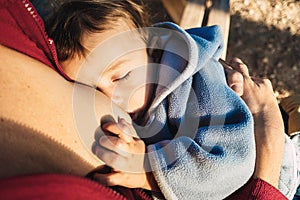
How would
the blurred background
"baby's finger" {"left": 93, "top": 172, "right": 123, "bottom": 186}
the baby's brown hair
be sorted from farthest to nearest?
1. the blurred background
2. the baby's brown hair
3. "baby's finger" {"left": 93, "top": 172, "right": 123, "bottom": 186}

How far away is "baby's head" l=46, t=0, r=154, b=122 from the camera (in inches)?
40.4

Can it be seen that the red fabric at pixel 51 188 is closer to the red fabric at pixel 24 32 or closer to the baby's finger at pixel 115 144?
the baby's finger at pixel 115 144

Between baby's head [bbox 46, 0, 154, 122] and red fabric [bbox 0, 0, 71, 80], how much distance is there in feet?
0.34

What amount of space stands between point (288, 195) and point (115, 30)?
72cm

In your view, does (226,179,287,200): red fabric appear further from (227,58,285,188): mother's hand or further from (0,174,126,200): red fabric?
(0,174,126,200): red fabric

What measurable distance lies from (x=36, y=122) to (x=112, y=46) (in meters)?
0.33

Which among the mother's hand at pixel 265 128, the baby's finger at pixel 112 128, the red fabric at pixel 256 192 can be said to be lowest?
the red fabric at pixel 256 192

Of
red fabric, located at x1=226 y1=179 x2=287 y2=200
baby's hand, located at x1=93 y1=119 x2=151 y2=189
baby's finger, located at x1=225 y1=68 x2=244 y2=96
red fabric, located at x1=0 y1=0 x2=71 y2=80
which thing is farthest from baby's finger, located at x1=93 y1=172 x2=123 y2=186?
baby's finger, located at x1=225 y1=68 x2=244 y2=96

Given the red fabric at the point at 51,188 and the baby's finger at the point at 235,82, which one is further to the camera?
the baby's finger at the point at 235,82

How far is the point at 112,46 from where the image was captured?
1.04 m

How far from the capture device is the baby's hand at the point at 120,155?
2.68 ft

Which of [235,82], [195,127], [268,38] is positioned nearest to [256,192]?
[195,127]

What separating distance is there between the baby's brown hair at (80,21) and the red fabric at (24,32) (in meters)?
0.11

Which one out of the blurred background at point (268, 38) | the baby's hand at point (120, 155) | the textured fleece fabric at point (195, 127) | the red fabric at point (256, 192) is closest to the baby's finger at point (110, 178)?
the baby's hand at point (120, 155)
